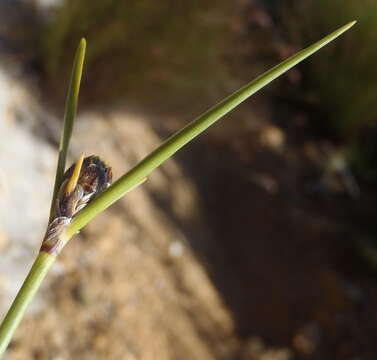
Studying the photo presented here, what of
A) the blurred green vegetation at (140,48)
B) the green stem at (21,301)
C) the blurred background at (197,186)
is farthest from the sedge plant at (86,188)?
the blurred green vegetation at (140,48)

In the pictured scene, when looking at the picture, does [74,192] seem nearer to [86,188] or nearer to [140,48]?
[86,188]

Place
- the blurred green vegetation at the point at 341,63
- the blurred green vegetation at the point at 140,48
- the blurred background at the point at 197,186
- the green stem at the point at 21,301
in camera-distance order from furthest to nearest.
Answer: the blurred green vegetation at the point at 341,63 < the blurred green vegetation at the point at 140,48 < the blurred background at the point at 197,186 < the green stem at the point at 21,301

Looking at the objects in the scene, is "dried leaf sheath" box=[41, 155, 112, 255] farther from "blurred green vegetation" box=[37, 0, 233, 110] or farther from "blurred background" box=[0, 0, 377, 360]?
"blurred green vegetation" box=[37, 0, 233, 110]

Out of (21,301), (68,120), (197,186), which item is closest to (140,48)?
(197,186)

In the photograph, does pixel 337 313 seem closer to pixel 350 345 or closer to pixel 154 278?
pixel 350 345

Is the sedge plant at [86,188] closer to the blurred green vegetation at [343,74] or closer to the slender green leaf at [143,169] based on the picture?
the slender green leaf at [143,169]

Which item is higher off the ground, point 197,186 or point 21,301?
point 197,186

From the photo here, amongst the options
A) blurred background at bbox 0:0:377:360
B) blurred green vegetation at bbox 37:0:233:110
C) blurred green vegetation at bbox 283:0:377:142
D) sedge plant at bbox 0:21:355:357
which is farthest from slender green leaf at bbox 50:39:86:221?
blurred green vegetation at bbox 283:0:377:142
